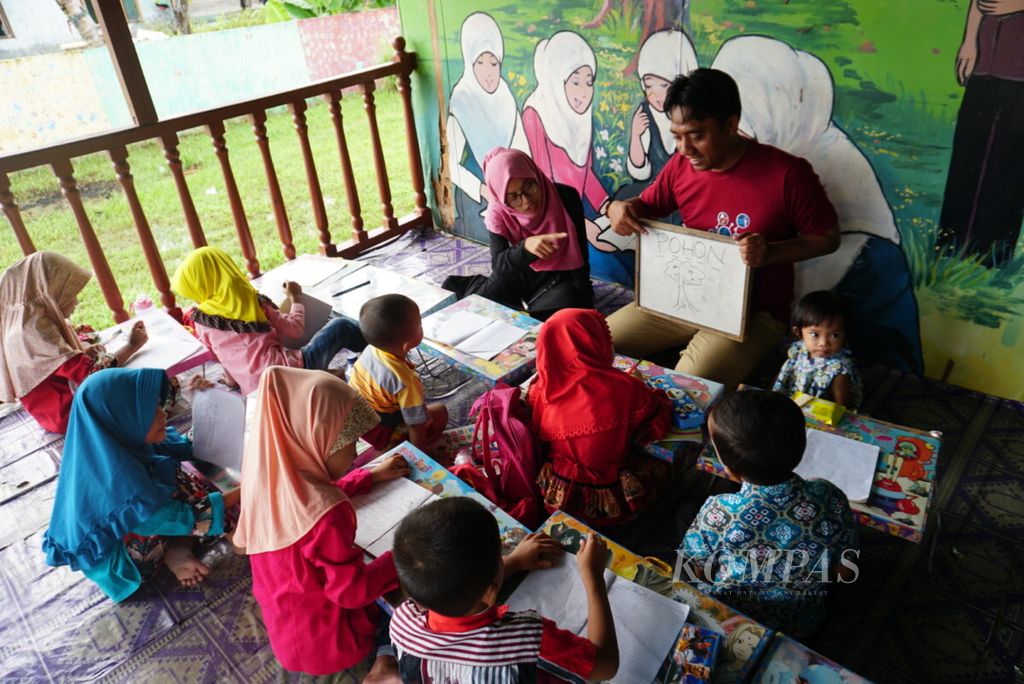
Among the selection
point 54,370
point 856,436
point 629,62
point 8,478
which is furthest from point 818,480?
point 8,478

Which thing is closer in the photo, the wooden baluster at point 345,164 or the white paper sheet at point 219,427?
the white paper sheet at point 219,427

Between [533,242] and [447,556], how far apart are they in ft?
7.02

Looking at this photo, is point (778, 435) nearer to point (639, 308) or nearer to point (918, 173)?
point (639, 308)

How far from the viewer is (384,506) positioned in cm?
192

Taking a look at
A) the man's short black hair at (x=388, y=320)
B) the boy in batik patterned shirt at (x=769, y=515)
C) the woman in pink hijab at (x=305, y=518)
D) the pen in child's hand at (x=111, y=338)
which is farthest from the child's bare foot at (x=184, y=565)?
the boy in batik patterned shirt at (x=769, y=515)

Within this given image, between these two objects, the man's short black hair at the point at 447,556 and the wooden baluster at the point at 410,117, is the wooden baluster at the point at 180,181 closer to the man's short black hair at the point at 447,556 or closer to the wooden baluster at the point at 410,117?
the wooden baluster at the point at 410,117

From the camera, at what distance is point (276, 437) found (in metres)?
1.68

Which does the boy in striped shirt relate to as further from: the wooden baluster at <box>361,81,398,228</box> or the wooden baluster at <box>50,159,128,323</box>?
the wooden baluster at <box>361,81,398,228</box>

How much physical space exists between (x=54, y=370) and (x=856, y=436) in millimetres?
3048

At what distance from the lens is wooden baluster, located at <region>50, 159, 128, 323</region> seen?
11.1 ft

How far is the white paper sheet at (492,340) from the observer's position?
8.60 ft

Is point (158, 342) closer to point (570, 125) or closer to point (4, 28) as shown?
point (570, 125)

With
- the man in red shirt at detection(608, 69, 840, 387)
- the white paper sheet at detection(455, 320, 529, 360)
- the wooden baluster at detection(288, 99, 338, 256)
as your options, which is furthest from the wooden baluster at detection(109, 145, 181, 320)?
the man in red shirt at detection(608, 69, 840, 387)

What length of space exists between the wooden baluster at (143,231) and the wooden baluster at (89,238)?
213 mm
